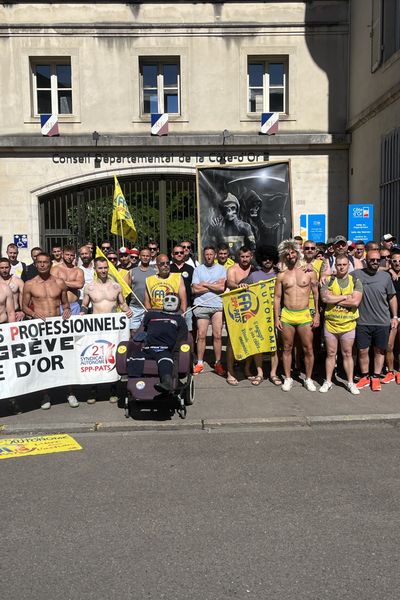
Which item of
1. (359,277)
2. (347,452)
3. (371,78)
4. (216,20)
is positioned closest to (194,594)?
(347,452)

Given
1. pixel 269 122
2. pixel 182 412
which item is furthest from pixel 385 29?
pixel 182 412

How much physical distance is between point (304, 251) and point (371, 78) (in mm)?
7700

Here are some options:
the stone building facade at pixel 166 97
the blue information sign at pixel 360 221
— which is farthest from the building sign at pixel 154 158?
the blue information sign at pixel 360 221

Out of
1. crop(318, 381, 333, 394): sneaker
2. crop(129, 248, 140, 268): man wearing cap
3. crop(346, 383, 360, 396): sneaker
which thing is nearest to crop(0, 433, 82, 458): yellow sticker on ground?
crop(318, 381, 333, 394): sneaker

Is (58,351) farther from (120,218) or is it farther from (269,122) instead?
(269,122)

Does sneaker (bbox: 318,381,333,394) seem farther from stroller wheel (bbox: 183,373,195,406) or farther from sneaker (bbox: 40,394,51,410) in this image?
sneaker (bbox: 40,394,51,410)

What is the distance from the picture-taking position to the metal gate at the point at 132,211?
16.3 metres

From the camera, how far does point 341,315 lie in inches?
288

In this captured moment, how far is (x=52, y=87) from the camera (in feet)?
52.4

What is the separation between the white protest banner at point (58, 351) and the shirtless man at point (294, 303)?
212cm

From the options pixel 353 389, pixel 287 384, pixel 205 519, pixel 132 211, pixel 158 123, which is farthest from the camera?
pixel 132 211

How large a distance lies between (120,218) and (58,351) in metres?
3.88

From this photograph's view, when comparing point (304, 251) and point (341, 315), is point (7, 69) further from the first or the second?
point (341, 315)

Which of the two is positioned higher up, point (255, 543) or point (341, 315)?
point (341, 315)
